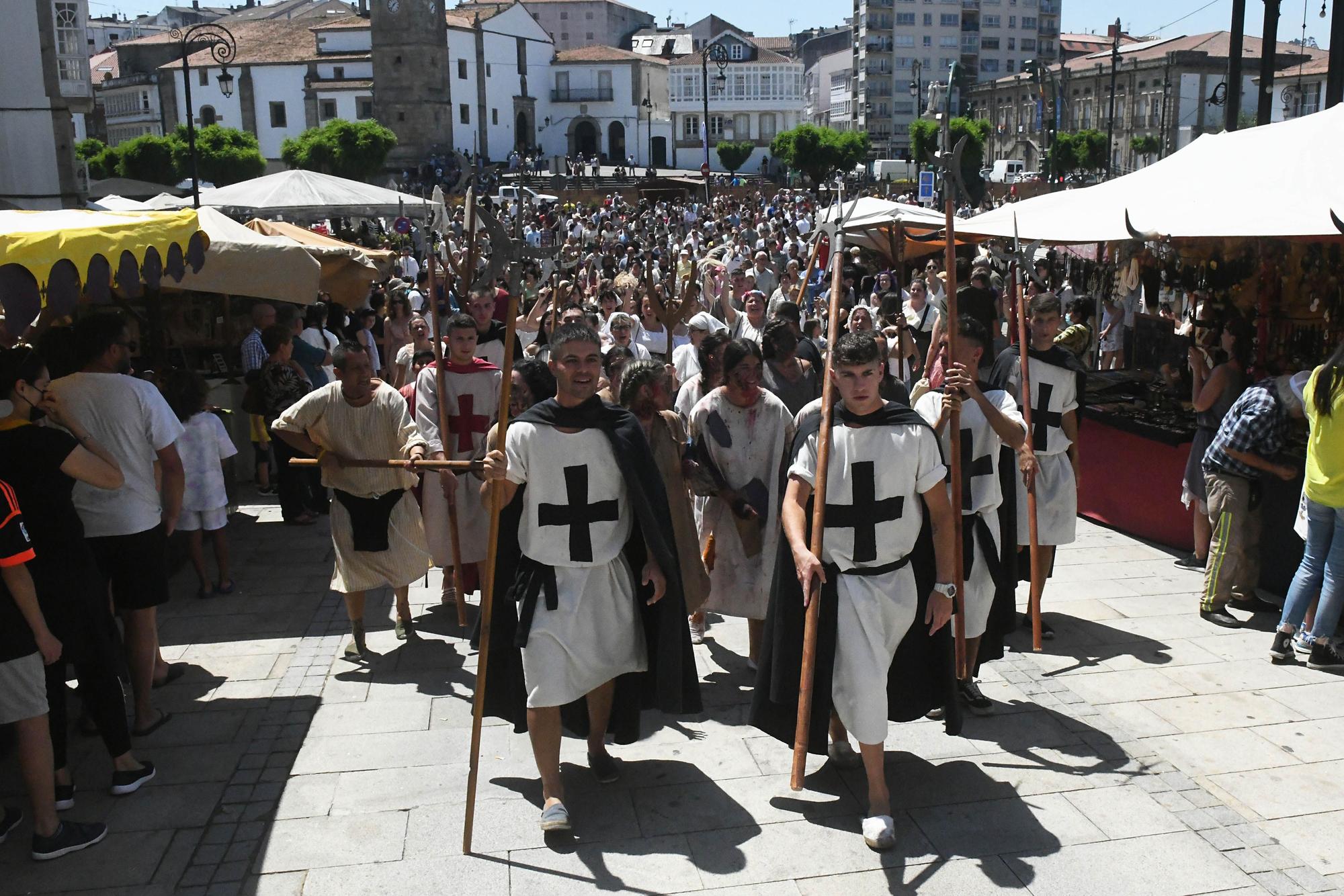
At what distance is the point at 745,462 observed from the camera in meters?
5.82

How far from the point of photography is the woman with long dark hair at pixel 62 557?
14.5 ft

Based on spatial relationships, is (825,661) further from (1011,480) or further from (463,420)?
(463,420)

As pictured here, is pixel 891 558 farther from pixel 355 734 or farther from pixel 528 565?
pixel 355 734

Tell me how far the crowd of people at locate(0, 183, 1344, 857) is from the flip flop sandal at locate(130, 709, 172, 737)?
0.05 feet

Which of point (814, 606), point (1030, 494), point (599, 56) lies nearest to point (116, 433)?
point (814, 606)

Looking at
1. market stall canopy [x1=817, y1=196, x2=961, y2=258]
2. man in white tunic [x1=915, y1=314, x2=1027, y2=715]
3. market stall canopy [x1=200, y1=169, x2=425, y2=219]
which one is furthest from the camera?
market stall canopy [x1=200, y1=169, x2=425, y2=219]

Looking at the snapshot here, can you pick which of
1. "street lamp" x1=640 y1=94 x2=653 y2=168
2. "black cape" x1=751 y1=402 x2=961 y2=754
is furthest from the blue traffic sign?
"street lamp" x1=640 y1=94 x2=653 y2=168

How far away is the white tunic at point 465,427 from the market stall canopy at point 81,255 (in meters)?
1.38

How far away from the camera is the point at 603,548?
4422 mm

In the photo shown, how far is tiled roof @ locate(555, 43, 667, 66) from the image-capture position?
8694cm

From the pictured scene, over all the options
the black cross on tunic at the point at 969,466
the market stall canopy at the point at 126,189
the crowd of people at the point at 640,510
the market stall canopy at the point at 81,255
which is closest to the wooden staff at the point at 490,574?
the crowd of people at the point at 640,510

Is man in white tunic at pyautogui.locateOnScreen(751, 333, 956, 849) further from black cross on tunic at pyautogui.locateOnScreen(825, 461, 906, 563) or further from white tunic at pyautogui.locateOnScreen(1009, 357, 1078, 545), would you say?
white tunic at pyautogui.locateOnScreen(1009, 357, 1078, 545)

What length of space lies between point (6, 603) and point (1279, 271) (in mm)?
9149

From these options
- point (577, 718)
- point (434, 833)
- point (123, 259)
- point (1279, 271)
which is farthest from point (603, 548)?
point (1279, 271)
